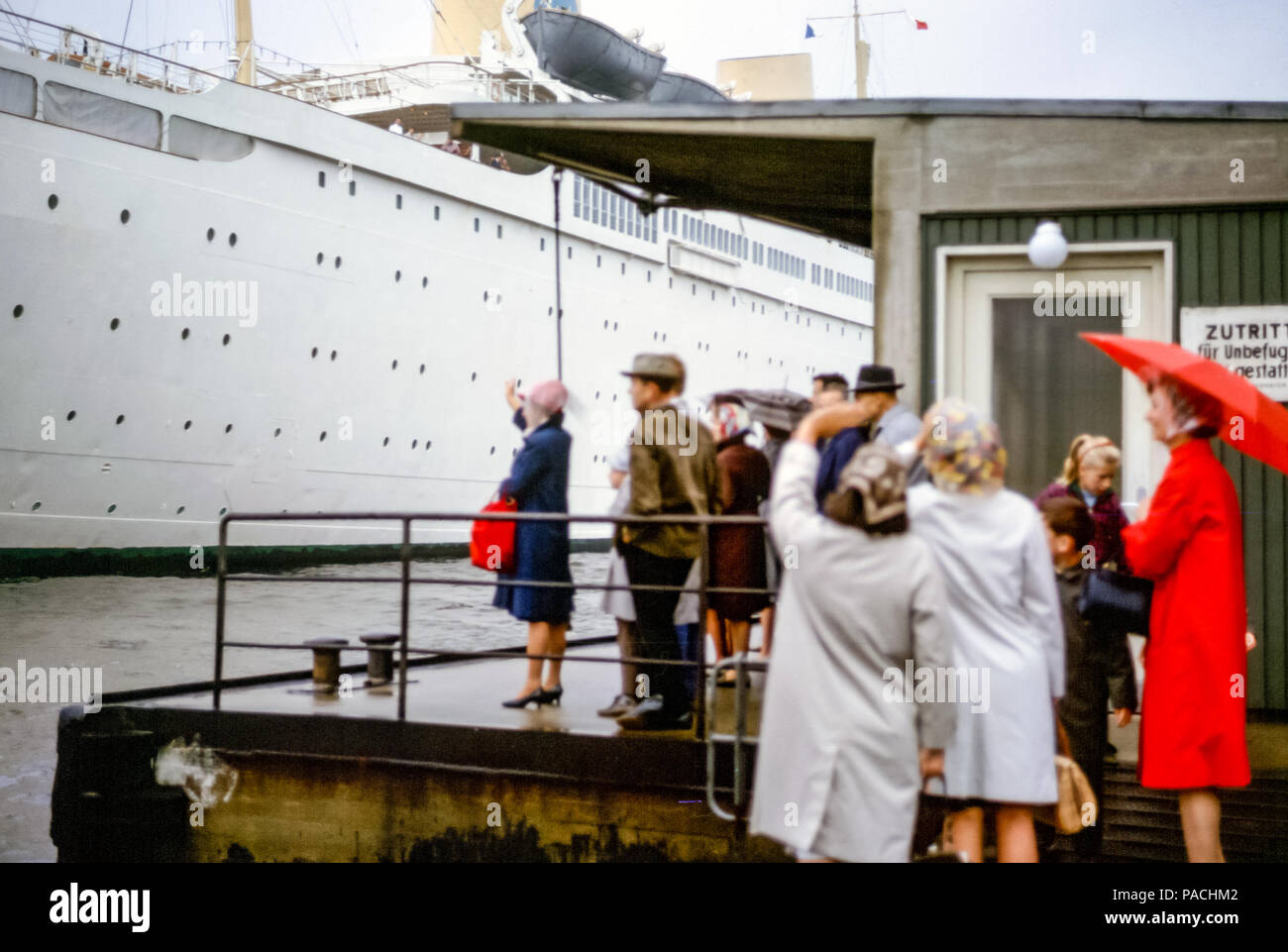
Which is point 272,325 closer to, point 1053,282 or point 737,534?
point 737,534

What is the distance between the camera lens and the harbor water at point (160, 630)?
1012 cm

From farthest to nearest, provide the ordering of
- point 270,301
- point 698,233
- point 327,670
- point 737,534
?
point 698,233 < point 270,301 < point 327,670 < point 737,534

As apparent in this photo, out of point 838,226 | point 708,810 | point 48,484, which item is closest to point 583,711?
point 708,810

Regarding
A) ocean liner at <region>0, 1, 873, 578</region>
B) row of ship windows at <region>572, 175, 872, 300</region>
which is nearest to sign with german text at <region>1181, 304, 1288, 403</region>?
→ ocean liner at <region>0, 1, 873, 578</region>

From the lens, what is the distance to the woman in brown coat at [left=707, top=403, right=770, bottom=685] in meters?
6.21

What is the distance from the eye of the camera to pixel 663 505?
18.1 ft

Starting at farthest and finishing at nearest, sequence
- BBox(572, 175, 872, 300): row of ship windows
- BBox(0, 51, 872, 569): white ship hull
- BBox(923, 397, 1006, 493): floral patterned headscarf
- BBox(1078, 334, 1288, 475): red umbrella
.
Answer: BBox(572, 175, 872, 300): row of ship windows → BBox(0, 51, 872, 569): white ship hull → BBox(1078, 334, 1288, 475): red umbrella → BBox(923, 397, 1006, 493): floral patterned headscarf

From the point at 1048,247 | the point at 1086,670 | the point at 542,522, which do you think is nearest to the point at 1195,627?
the point at 1086,670

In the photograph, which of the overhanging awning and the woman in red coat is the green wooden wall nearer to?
the overhanging awning

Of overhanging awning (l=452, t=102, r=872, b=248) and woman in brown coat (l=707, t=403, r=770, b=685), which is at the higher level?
overhanging awning (l=452, t=102, r=872, b=248)

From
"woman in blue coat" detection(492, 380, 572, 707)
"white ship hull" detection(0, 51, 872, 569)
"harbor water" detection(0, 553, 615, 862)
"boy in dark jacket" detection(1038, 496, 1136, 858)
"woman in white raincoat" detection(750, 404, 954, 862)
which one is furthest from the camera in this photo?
"white ship hull" detection(0, 51, 872, 569)

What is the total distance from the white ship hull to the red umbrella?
1983cm

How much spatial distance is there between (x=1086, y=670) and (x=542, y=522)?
→ 2664mm
